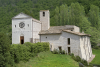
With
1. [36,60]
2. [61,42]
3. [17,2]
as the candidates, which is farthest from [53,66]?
[17,2]

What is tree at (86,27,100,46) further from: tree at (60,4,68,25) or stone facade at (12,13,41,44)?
stone facade at (12,13,41,44)

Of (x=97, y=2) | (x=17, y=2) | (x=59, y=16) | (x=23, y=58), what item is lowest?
(x=23, y=58)

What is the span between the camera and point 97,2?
74.4 meters

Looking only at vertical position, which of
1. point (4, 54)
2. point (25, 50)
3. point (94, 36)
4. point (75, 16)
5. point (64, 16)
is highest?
point (64, 16)

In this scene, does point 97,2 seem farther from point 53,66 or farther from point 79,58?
point 53,66

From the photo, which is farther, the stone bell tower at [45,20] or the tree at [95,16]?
the tree at [95,16]

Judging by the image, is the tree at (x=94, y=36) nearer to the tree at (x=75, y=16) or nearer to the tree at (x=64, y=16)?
the tree at (x=75, y=16)

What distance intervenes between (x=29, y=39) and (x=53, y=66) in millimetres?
10058

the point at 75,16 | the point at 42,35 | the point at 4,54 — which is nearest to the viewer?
the point at 4,54

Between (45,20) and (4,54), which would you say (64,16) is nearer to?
(45,20)

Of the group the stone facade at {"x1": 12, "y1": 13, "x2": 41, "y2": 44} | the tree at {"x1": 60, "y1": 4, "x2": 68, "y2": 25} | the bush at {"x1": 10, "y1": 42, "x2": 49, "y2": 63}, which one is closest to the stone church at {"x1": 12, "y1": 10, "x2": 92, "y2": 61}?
the stone facade at {"x1": 12, "y1": 13, "x2": 41, "y2": 44}

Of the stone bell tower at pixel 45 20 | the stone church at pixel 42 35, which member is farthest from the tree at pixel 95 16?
the stone bell tower at pixel 45 20

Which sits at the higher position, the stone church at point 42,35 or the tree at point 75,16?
the tree at point 75,16

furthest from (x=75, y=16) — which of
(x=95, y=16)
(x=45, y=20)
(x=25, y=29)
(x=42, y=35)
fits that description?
(x=25, y=29)
